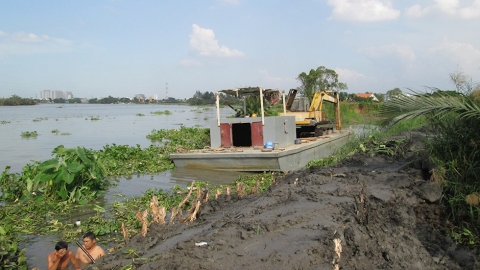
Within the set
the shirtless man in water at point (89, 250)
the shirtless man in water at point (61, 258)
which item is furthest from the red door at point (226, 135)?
the shirtless man in water at point (61, 258)

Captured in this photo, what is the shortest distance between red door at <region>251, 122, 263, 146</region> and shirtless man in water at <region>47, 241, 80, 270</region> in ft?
25.9

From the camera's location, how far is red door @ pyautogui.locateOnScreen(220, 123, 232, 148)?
13094mm

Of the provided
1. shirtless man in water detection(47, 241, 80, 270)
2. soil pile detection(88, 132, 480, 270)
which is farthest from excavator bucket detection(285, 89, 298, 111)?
shirtless man in water detection(47, 241, 80, 270)

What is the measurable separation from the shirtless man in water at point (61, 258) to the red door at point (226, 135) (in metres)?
8.00

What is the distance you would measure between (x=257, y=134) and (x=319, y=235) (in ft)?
27.1

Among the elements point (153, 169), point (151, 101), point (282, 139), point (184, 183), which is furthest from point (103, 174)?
point (151, 101)

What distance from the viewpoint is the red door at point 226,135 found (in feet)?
43.0

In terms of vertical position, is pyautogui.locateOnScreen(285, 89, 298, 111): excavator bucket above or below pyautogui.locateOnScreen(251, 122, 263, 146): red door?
above

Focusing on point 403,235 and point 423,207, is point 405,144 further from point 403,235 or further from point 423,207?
point 403,235

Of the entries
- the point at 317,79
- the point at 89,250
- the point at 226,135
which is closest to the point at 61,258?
the point at 89,250

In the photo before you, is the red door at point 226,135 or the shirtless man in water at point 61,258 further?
the red door at point 226,135

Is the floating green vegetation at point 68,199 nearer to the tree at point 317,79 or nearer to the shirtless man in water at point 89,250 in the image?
the shirtless man in water at point 89,250

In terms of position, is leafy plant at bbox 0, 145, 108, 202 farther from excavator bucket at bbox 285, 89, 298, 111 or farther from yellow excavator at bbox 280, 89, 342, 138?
excavator bucket at bbox 285, 89, 298, 111

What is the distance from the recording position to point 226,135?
13109 mm
